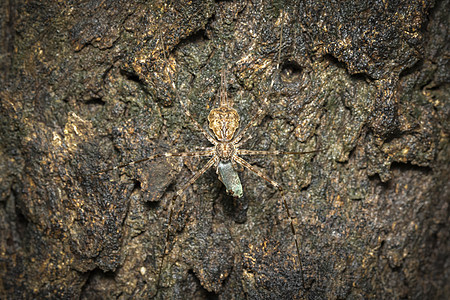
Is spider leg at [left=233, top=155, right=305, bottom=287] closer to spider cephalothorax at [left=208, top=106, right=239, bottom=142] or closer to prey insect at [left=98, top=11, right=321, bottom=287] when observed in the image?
prey insect at [left=98, top=11, right=321, bottom=287]

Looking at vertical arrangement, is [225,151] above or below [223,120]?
below

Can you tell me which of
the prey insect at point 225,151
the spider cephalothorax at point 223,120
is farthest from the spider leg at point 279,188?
the spider cephalothorax at point 223,120

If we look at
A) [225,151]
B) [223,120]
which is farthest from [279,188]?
[223,120]

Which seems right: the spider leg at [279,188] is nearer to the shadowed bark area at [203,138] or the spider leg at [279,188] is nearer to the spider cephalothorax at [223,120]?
the shadowed bark area at [203,138]

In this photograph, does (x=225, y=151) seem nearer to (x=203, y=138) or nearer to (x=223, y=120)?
(x=203, y=138)

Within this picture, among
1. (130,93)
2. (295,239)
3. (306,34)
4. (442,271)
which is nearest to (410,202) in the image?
(442,271)

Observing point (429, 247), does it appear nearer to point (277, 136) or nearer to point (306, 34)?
point (277, 136)

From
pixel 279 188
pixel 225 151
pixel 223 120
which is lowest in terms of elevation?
pixel 279 188
